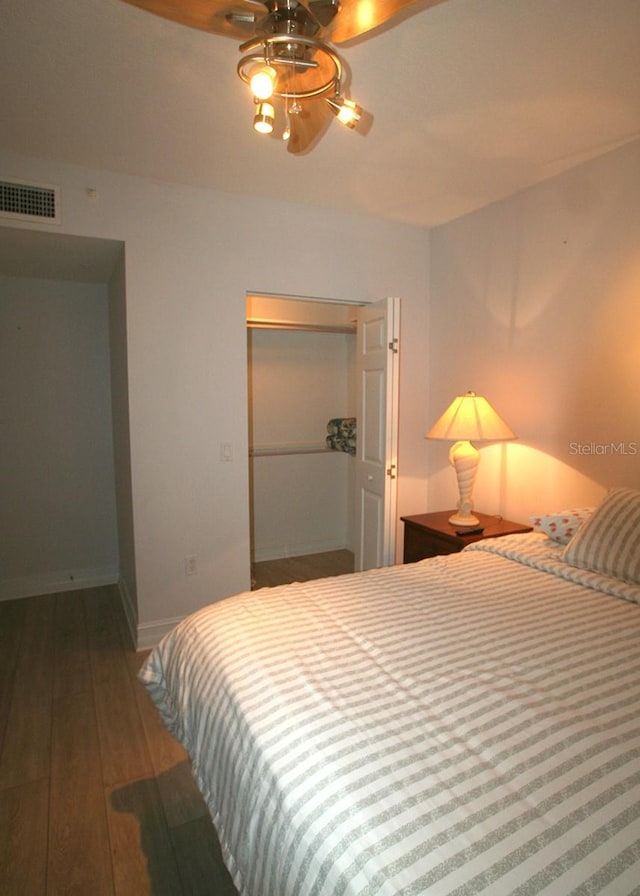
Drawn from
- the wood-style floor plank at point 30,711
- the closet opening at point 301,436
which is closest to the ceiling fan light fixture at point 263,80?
the wood-style floor plank at point 30,711

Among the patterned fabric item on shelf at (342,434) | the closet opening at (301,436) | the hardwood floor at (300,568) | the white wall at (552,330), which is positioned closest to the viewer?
the white wall at (552,330)

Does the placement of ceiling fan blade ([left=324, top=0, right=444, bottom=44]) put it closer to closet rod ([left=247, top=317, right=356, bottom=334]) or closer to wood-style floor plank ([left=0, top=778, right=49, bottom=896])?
wood-style floor plank ([left=0, top=778, right=49, bottom=896])

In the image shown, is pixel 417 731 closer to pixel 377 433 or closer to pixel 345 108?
pixel 345 108

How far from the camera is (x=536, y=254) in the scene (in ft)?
8.73

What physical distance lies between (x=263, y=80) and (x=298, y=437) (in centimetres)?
336

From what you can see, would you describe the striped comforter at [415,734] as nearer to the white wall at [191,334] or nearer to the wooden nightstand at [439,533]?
the wooden nightstand at [439,533]

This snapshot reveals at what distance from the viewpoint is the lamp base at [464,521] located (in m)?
2.66

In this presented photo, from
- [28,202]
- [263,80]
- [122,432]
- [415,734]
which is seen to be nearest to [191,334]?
[122,432]

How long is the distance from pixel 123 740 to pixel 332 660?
4.50 feet

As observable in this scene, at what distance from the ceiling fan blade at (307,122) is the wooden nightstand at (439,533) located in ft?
6.18

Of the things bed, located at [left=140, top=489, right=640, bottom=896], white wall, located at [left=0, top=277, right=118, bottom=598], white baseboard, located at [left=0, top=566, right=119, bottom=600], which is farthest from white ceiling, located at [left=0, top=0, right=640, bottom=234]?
white baseboard, located at [left=0, top=566, right=119, bottom=600]

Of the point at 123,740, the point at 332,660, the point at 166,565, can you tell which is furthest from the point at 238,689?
the point at 166,565

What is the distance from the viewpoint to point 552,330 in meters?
2.59

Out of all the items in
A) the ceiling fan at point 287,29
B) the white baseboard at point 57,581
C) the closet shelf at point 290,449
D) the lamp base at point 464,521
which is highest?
→ the ceiling fan at point 287,29
